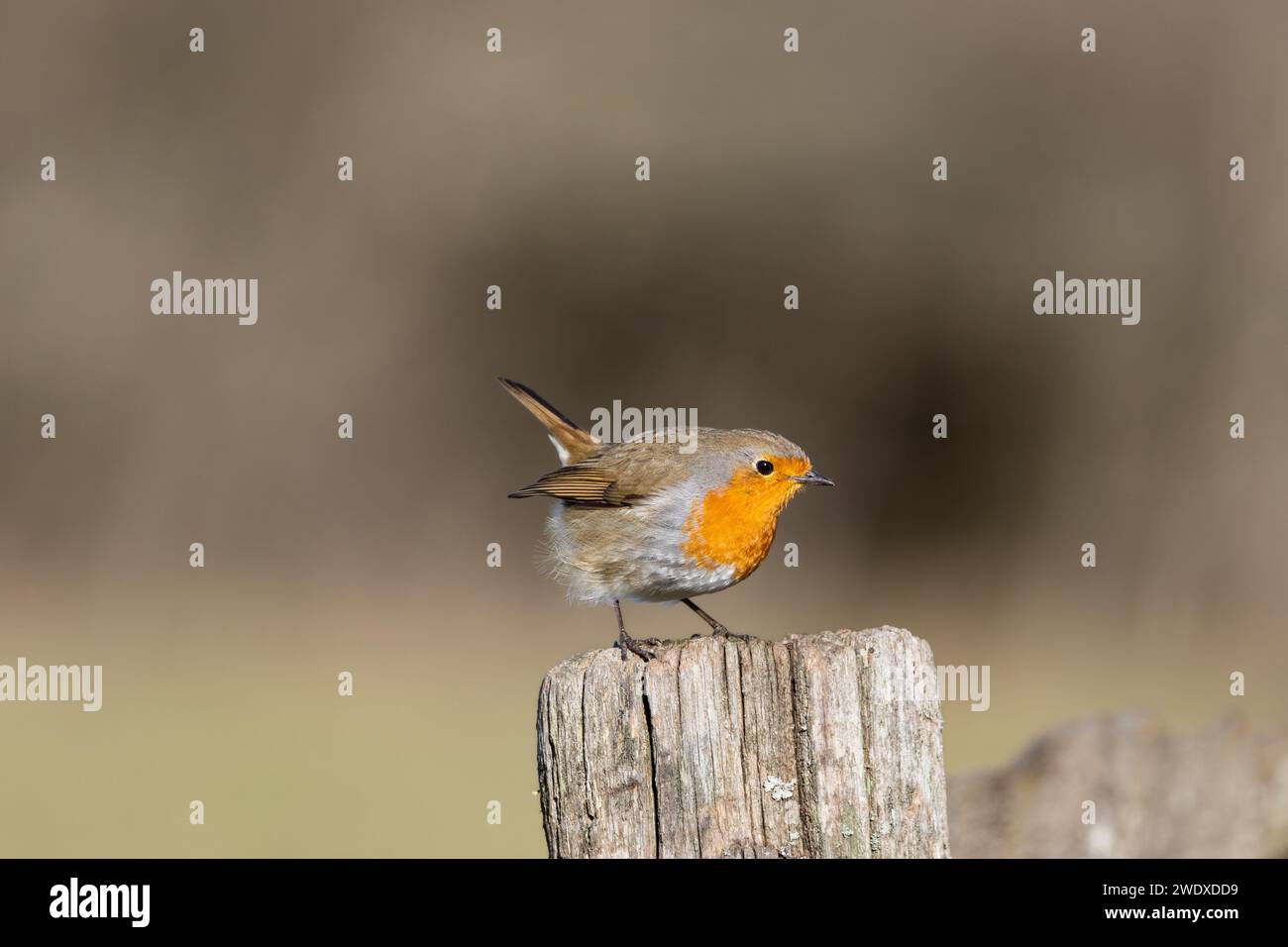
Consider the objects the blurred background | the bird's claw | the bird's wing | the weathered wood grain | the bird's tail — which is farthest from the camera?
the blurred background

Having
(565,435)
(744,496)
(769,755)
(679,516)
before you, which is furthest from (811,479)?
(769,755)

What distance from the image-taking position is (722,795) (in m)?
3.45

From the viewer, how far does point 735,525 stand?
5.28 metres

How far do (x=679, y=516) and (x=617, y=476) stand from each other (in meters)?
0.48

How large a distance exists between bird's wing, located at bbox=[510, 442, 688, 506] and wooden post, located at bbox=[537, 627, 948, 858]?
199 centimetres

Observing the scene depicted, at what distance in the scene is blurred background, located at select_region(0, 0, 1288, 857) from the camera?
1218cm

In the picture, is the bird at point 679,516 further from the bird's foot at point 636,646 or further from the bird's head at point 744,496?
the bird's foot at point 636,646

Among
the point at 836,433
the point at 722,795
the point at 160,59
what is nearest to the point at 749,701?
the point at 722,795

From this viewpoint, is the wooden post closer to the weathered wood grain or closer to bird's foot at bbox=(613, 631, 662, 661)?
bird's foot at bbox=(613, 631, 662, 661)

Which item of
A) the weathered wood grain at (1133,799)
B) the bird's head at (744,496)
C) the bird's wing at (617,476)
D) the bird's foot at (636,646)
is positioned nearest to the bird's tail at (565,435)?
the bird's wing at (617,476)

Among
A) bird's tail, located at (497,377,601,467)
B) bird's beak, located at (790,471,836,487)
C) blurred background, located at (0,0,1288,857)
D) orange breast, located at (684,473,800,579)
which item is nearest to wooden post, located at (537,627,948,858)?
orange breast, located at (684,473,800,579)

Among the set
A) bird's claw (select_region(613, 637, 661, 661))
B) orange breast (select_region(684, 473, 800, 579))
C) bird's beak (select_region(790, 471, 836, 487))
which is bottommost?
bird's claw (select_region(613, 637, 661, 661))

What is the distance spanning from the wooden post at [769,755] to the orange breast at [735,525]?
1.69 m

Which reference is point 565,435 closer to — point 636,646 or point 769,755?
point 636,646
